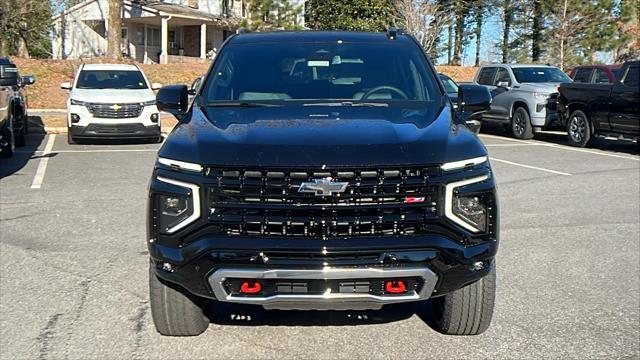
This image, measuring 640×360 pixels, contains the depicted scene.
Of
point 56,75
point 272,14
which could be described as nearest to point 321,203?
point 56,75

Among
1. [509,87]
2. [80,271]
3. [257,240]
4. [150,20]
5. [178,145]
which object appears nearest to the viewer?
[257,240]

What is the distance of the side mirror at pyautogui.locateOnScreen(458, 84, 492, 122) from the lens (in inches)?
189

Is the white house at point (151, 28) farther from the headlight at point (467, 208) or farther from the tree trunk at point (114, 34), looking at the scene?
the headlight at point (467, 208)

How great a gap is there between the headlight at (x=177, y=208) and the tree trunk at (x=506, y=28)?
121 ft

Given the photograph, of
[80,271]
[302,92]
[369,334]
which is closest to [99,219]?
[80,271]

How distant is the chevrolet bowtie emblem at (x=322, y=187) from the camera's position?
3432mm

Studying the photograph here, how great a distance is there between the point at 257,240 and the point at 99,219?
459cm

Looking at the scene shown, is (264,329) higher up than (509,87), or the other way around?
(509,87)

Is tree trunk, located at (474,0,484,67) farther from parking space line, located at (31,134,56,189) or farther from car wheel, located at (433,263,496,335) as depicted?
car wheel, located at (433,263,496,335)

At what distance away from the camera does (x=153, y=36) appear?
135 feet

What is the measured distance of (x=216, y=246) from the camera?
136 inches

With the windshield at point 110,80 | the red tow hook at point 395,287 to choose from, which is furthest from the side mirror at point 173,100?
the windshield at point 110,80

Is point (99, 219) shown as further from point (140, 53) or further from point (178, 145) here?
point (140, 53)

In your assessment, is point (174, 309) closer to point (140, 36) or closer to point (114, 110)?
point (114, 110)
